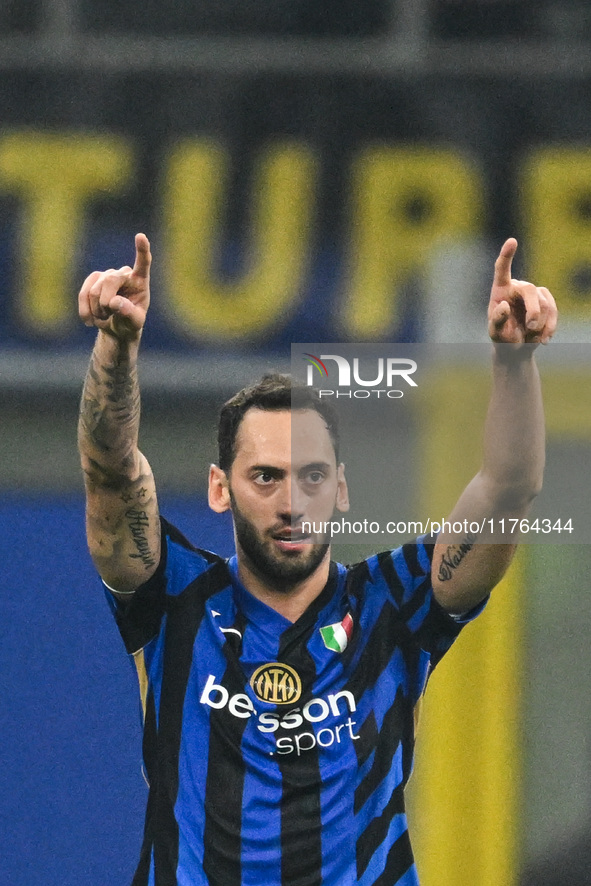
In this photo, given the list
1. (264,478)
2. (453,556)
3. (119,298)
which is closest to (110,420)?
(119,298)

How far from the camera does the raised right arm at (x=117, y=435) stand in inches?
60.2

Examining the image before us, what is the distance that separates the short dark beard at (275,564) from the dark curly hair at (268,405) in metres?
0.14

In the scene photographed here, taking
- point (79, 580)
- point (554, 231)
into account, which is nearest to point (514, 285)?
point (79, 580)

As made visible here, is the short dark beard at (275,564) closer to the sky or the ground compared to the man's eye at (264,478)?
closer to the ground

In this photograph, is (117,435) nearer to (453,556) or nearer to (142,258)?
(142,258)

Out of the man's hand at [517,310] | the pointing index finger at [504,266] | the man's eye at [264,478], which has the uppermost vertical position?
the pointing index finger at [504,266]

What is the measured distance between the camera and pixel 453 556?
5.65 feet

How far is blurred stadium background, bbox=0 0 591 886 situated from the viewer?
2.96m

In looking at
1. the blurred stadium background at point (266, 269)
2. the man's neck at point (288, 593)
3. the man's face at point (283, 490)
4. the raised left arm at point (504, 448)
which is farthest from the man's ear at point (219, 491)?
the blurred stadium background at point (266, 269)

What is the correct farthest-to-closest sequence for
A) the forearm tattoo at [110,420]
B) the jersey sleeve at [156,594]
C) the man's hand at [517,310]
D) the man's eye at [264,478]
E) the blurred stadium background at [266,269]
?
the blurred stadium background at [266,269] → the man's eye at [264,478] → the jersey sleeve at [156,594] → the forearm tattoo at [110,420] → the man's hand at [517,310]

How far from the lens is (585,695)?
9.86 ft

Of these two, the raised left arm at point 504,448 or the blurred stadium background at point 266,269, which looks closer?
the raised left arm at point 504,448

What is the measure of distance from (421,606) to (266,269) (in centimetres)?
185

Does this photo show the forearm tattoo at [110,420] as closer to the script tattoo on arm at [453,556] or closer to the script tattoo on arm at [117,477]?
the script tattoo on arm at [117,477]
